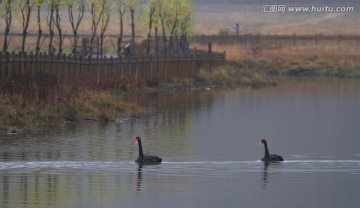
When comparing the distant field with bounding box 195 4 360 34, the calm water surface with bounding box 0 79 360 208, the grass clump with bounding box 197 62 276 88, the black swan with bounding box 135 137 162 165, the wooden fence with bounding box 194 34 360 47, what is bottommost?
the grass clump with bounding box 197 62 276 88

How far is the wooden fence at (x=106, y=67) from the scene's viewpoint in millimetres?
43938

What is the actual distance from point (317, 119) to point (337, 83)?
1316 inches

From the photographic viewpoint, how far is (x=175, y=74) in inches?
2667

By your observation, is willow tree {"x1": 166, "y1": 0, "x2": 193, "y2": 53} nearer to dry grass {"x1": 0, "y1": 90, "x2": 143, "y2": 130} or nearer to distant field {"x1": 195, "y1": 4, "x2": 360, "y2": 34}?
dry grass {"x1": 0, "y1": 90, "x2": 143, "y2": 130}

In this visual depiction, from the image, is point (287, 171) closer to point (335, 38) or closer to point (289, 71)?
point (289, 71)

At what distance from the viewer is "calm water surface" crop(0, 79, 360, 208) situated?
23.9 metres

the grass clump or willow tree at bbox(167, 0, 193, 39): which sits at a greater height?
willow tree at bbox(167, 0, 193, 39)

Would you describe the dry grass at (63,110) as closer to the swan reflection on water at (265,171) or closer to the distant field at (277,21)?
the swan reflection on water at (265,171)

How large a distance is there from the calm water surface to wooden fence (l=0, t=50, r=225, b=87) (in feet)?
11.7

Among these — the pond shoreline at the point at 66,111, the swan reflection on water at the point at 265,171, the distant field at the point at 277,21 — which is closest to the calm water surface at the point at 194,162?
the swan reflection on water at the point at 265,171

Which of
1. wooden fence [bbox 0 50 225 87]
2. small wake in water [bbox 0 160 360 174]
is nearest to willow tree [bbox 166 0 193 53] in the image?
wooden fence [bbox 0 50 225 87]

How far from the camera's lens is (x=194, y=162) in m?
30.5

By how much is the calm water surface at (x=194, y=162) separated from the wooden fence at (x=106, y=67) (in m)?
3.58

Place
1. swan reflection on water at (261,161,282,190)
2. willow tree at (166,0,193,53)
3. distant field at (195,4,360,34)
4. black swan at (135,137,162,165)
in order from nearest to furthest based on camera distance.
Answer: swan reflection on water at (261,161,282,190) < black swan at (135,137,162,165) < willow tree at (166,0,193,53) < distant field at (195,4,360,34)
